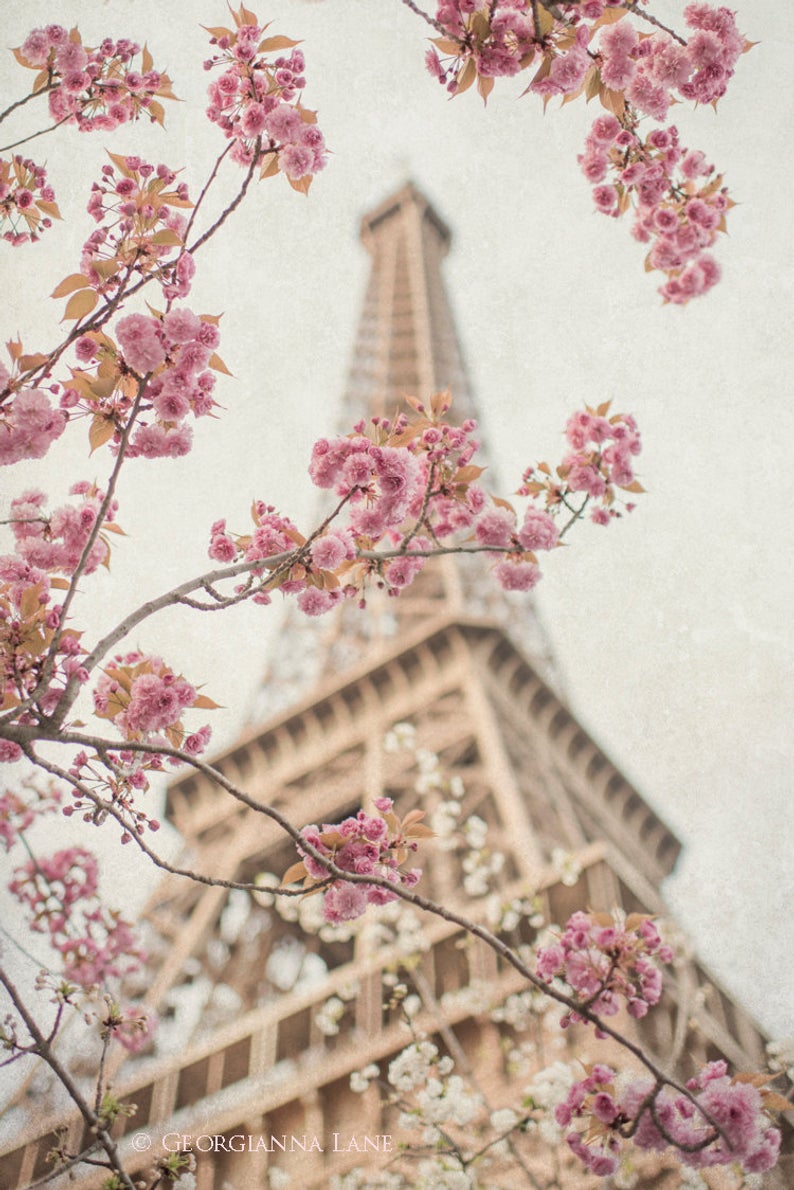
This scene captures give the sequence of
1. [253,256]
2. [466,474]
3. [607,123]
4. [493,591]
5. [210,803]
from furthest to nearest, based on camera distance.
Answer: [493,591]
[210,803]
[253,256]
[607,123]
[466,474]

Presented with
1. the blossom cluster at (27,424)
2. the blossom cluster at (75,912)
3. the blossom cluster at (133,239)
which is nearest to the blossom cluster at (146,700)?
the blossom cluster at (27,424)

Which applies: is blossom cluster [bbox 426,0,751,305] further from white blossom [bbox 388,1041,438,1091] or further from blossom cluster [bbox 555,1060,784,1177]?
white blossom [bbox 388,1041,438,1091]

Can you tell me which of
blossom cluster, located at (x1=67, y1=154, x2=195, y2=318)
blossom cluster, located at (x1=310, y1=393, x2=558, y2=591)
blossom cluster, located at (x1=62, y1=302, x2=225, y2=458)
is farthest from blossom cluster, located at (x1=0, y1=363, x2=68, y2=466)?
blossom cluster, located at (x1=310, y1=393, x2=558, y2=591)

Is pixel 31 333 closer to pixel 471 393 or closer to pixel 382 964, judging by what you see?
pixel 382 964

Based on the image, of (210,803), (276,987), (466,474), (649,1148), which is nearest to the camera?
(649,1148)

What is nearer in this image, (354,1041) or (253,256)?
(354,1041)

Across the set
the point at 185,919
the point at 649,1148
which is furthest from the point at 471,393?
the point at 649,1148
